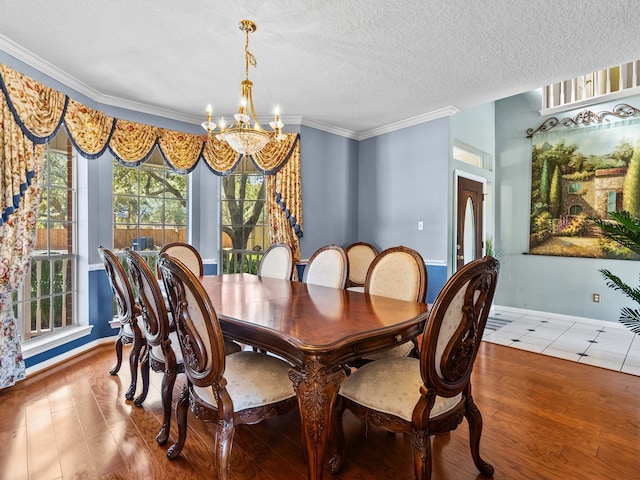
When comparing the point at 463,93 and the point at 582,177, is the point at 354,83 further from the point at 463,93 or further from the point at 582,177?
the point at 582,177

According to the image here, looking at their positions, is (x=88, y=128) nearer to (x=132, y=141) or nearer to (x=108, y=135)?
(x=108, y=135)

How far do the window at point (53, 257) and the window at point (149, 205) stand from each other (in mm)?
436

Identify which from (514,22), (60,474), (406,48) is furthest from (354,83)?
(60,474)

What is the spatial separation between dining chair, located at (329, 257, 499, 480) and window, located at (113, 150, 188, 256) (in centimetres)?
331

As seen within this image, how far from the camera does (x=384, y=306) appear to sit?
1935 mm

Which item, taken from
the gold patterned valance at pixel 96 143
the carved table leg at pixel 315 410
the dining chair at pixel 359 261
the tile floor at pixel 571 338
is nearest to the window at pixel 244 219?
the gold patterned valance at pixel 96 143

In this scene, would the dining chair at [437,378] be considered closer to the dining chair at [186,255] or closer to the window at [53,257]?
the dining chair at [186,255]

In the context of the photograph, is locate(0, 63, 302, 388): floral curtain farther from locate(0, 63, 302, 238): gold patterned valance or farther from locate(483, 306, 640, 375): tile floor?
locate(483, 306, 640, 375): tile floor

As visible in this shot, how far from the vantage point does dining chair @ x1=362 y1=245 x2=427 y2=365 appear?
6.93ft

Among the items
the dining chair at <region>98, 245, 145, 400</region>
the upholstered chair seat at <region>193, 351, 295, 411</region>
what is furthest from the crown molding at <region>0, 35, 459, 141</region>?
the upholstered chair seat at <region>193, 351, 295, 411</region>

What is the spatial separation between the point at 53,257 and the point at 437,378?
359cm

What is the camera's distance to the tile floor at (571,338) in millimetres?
3223

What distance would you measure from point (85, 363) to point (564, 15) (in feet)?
15.2

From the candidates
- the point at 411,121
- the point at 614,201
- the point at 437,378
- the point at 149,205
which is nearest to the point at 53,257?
the point at 149,205
